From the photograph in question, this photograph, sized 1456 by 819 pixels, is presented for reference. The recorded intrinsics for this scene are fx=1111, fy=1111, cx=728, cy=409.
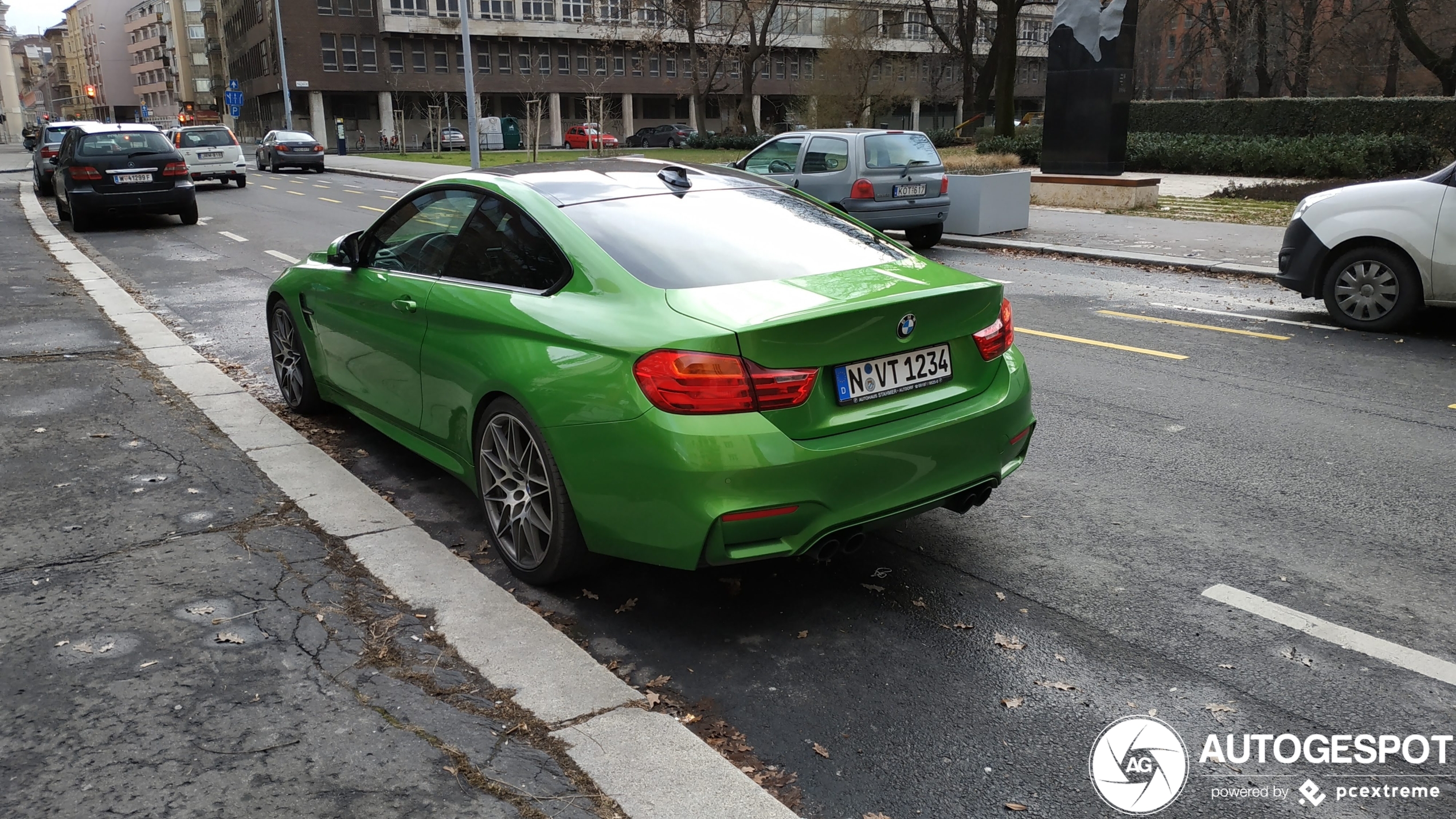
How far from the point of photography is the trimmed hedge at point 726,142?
5116 cm

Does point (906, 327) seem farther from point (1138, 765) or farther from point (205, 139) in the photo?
point (205, 139)

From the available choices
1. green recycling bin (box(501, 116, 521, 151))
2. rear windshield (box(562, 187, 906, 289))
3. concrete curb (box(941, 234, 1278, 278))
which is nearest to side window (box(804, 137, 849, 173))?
concrete curb (box(941, 234, 1278, 278))

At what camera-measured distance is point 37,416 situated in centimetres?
649

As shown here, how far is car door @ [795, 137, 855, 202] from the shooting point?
1498cm

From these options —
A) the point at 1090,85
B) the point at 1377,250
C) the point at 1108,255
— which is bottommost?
the point at 1108,255

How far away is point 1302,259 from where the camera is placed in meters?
9.59

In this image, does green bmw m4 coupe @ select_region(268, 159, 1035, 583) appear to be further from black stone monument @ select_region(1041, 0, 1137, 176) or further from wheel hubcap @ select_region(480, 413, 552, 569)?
black stone monument @ select_region(1041, 0, 1137, 176)

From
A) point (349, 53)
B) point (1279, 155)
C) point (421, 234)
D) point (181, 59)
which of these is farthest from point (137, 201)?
point (181, 59)

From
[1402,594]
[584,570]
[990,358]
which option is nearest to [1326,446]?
[1402,594]

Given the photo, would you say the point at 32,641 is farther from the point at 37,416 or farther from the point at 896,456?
the point at 37,416

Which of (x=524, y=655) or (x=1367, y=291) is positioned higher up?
(x=1367, y=291)

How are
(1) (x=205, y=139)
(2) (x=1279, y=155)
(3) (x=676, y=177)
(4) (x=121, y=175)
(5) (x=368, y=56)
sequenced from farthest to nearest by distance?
1. (5) (x=368, y=56)
2. (1) (x=205, y=139)
3. (2) (x=1279, y=155)
4. (4) (x=121, y=175)
5. (3) (x=676, y=177)

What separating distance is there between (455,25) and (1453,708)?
261 ft

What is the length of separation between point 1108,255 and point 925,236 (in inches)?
121
